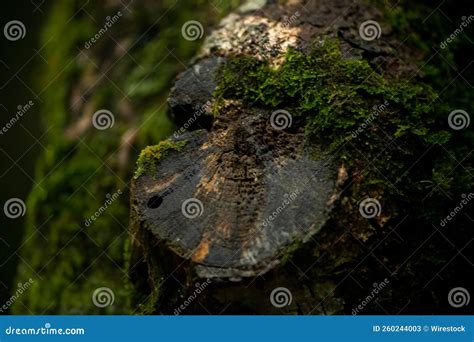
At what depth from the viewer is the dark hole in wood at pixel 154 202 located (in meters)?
2.55

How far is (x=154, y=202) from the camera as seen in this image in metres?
2.56

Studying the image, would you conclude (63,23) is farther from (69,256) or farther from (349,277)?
(349,277)

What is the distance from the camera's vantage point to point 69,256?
3.83m

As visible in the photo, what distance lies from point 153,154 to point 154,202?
267 mm

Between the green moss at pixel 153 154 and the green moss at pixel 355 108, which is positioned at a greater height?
the green moss at pixel 355 108

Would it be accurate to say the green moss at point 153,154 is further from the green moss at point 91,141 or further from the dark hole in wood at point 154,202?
the green moss at point 91,141

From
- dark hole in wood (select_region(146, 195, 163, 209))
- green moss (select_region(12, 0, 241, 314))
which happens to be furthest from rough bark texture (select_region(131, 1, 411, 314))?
green moss (select_region(12, 0, 241, 314))

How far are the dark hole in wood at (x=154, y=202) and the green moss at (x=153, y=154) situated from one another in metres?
0.15

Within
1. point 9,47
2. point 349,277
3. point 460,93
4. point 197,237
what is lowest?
point 9,47

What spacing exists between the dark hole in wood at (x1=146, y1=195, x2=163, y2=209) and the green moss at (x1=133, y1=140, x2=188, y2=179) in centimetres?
15

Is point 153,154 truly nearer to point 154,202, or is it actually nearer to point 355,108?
point 154,202

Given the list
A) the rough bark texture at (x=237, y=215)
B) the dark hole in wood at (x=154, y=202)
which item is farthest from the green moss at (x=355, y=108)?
the dark hole in wood at (x=154, y=202)

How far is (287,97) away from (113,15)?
2.36m

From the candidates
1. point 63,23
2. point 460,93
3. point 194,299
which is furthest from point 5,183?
point 460,93
